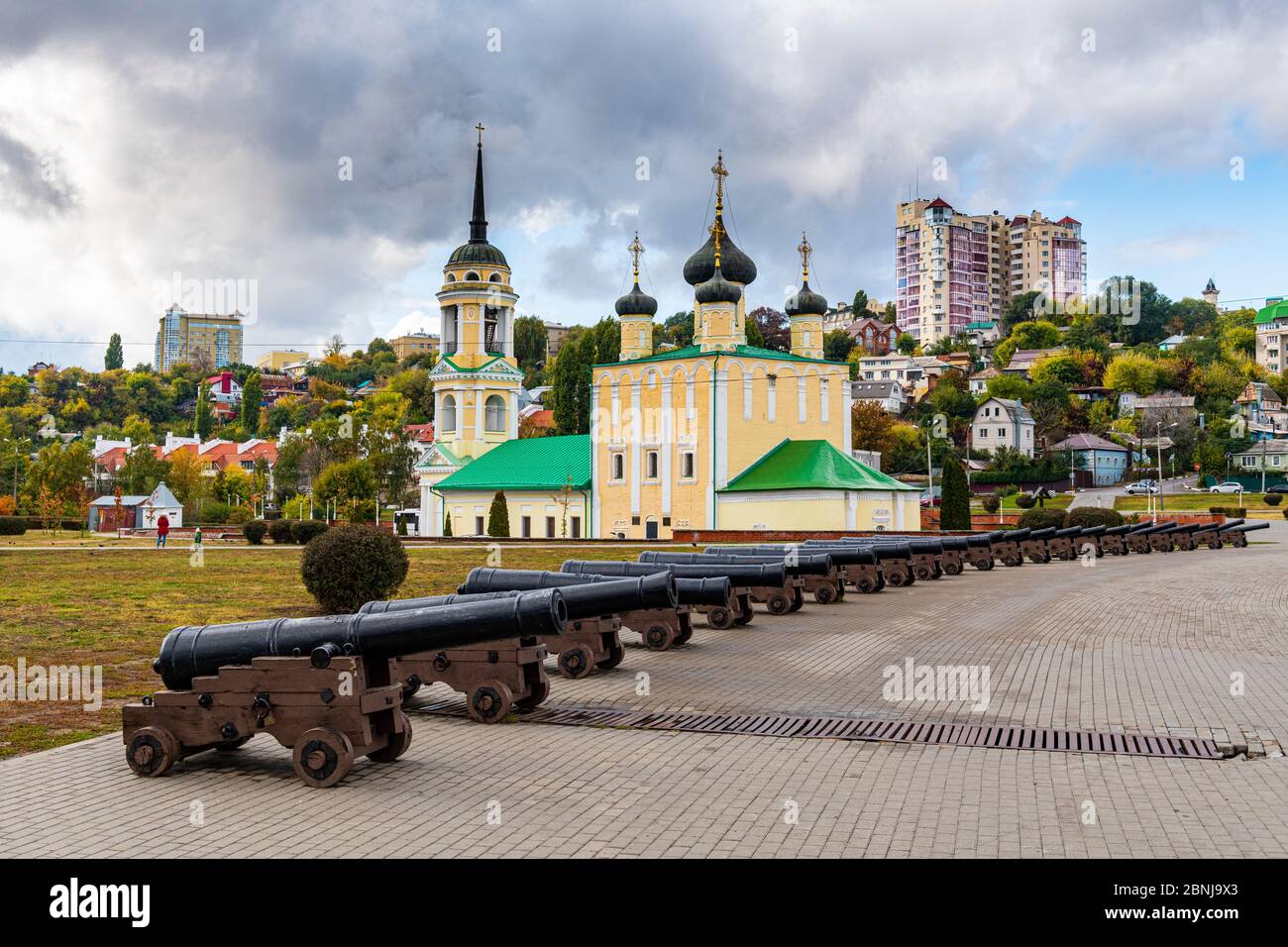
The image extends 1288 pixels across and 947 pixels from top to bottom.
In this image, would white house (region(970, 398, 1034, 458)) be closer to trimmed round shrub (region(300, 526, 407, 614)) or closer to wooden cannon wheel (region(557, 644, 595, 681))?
trimmed round shrub (region(300, 526, 407, 614))

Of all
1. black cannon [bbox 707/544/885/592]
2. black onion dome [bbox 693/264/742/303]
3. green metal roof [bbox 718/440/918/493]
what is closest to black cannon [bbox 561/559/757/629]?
black cannon [bbox 707/544/885/592]

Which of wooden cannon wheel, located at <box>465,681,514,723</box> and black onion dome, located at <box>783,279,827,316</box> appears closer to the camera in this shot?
wooden cannon wheel, located at <box>465,681,514,723</box>

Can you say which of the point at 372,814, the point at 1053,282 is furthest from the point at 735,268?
the point at 1053,282

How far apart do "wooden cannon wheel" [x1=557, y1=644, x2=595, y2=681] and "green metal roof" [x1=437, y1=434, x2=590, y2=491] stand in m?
42.9

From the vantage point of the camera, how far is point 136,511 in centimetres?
6556

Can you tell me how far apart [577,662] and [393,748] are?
14.1 ft

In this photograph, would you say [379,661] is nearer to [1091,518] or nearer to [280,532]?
[280,532]

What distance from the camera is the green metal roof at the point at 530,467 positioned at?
56969 millimetres

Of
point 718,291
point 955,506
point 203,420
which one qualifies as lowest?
point 955,506

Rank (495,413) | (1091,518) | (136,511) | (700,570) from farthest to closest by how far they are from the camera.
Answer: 1. (495,413)
2. (136,511)
3. (1091,518)
4. (700,570)

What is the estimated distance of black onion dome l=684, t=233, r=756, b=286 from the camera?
5462 cm

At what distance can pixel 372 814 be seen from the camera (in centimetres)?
671

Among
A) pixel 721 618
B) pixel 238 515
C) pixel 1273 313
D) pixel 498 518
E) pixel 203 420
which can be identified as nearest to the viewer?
pixel 721 618

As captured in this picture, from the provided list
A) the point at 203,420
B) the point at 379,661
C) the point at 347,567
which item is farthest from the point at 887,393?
the point at 379,661
